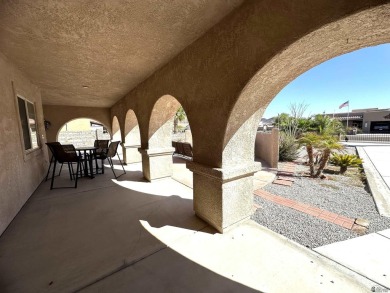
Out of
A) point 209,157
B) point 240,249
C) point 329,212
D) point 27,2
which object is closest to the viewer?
point 27,2

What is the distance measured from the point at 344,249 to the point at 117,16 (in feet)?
11.9

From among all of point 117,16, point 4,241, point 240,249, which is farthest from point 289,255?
point 4,241

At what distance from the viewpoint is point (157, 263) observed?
184 cm

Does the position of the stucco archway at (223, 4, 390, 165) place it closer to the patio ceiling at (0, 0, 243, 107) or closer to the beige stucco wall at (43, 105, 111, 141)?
the patio ceiling at (0, 0, 243, 107)

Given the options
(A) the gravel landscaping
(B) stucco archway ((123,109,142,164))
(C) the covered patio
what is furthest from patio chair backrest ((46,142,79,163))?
(A) the gravel landscaping

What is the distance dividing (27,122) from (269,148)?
6.98 metres

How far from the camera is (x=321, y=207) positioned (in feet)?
10.5

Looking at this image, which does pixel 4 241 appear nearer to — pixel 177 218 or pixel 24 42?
pixel 177 218

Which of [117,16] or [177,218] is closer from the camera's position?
[117,16]

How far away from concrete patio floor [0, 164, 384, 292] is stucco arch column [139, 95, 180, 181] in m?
1.47

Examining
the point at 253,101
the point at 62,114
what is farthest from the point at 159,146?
the point at 62,114

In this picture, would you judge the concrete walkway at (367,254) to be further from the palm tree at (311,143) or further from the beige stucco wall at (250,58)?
the palm tree at (311,143)

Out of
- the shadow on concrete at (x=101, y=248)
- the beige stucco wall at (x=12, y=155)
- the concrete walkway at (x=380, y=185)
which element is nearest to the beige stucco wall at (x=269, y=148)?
the concrete walkway at (x=380, y=185)

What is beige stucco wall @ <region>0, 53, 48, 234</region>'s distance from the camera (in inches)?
102
